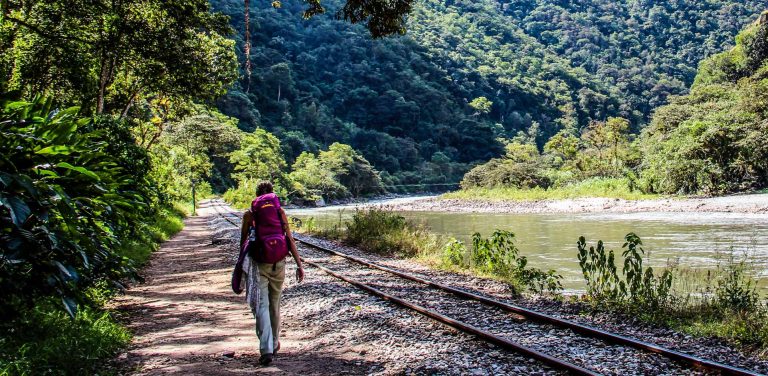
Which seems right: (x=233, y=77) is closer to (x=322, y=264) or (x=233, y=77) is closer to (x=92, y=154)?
(x=322, y=264)

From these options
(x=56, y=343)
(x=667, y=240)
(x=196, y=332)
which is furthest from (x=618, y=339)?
(x=667, y=240)

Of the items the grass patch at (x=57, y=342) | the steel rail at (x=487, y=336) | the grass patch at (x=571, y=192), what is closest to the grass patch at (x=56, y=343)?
the grass patch at (x=57, y=342)

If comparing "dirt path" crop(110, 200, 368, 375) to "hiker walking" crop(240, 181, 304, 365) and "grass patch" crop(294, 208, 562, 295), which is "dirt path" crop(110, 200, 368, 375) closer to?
"hiker walking" crop(240, 181, 304, 365)

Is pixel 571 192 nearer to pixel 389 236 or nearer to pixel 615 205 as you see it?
pixel 615 205

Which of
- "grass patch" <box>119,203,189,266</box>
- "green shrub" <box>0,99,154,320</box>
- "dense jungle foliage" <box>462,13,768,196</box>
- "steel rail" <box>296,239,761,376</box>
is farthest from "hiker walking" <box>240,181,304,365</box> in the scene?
"dense jungle foliage" <box>462,13,768,196</box>

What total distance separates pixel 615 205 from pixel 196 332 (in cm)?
3846

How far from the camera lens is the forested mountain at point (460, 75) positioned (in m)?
106

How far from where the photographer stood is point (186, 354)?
5590mm

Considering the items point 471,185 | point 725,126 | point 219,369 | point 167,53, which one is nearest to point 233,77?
point 167,53

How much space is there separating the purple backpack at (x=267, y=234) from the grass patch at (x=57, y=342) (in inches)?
59.8

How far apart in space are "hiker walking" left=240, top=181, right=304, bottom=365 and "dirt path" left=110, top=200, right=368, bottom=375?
0.41m

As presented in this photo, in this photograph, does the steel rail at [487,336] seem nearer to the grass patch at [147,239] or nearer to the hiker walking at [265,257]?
the hiker walking at [265,257]

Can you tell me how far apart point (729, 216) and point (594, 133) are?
1463 inches

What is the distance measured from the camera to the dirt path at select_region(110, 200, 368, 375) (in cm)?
513
